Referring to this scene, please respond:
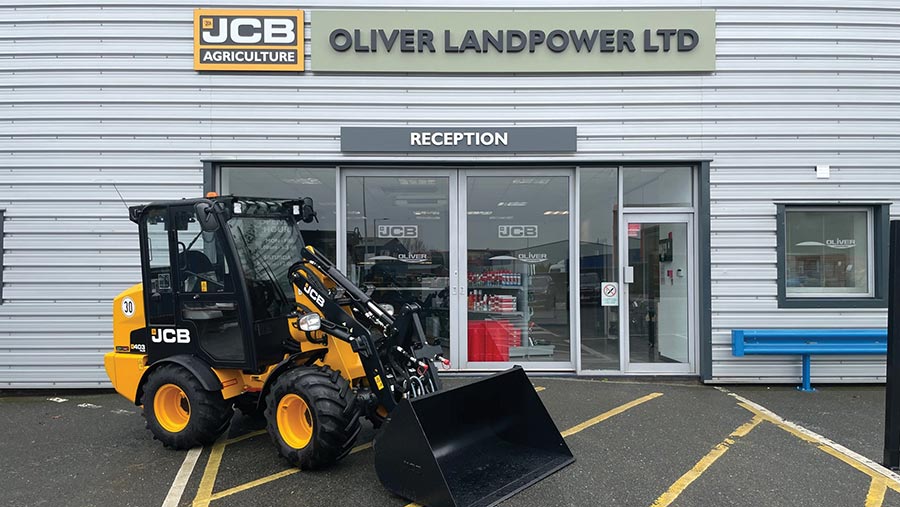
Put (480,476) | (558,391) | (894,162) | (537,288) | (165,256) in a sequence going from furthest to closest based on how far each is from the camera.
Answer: (537,288) → (894,162) → (558,391) → (165,256) → (480,476)

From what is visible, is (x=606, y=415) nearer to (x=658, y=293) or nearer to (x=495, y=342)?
(x=495, y=342)

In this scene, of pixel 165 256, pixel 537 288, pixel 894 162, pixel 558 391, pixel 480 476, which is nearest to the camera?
pixel 480 476

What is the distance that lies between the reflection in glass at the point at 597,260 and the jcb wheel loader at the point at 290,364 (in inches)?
133

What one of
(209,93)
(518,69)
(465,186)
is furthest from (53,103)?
(518,69)

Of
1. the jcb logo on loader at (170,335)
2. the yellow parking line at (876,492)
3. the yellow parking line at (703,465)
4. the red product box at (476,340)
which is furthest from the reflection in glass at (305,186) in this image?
the yellow parking line at (876,492)

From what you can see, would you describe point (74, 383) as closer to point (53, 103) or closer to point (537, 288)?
point (53, 103)

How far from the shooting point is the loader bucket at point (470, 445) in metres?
3.46

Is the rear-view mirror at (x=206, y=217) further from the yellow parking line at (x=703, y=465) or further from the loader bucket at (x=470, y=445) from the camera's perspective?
the yellow parking line at (x=703, y=465)

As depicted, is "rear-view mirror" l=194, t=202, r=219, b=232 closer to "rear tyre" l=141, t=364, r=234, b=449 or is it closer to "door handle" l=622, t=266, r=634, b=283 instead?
"rear tyre" l=141, t=364, r=234, b=449

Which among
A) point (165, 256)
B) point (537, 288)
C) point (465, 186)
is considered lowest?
point (537, 288)

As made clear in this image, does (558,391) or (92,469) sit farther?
(558,391)

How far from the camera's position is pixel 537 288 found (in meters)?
7.62

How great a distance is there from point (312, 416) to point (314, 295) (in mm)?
1053

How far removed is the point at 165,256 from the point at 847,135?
28.5ft
